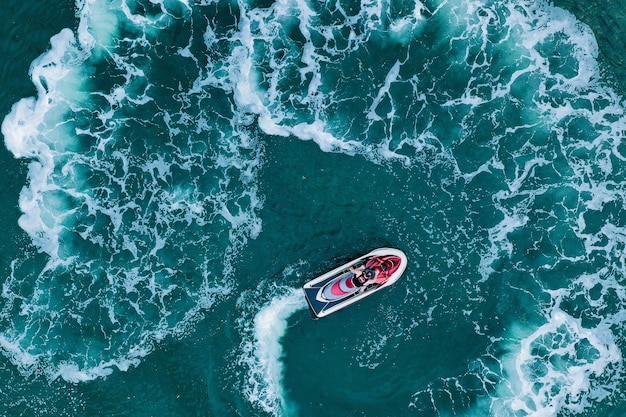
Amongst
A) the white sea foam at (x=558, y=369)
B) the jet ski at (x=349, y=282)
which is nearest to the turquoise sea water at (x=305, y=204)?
the white sea foam at (x=558, y=369)

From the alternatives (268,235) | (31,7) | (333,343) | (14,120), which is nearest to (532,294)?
(333,343)

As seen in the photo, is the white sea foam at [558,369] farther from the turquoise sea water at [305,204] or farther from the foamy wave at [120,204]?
the foamy wave at [120,204]

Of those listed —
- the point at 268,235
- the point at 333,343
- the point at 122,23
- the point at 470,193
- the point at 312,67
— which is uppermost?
the point at 122,23

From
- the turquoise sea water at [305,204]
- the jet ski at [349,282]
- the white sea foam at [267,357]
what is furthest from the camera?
the white sea foam at [267,357]

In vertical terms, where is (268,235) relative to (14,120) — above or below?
below

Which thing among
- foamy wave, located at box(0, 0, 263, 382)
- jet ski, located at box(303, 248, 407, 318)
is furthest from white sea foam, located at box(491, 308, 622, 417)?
foamy wave, located at box(0, 0, 263, 382)

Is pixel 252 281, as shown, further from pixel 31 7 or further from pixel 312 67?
pixel 31 7

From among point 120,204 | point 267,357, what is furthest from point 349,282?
point 120,204
